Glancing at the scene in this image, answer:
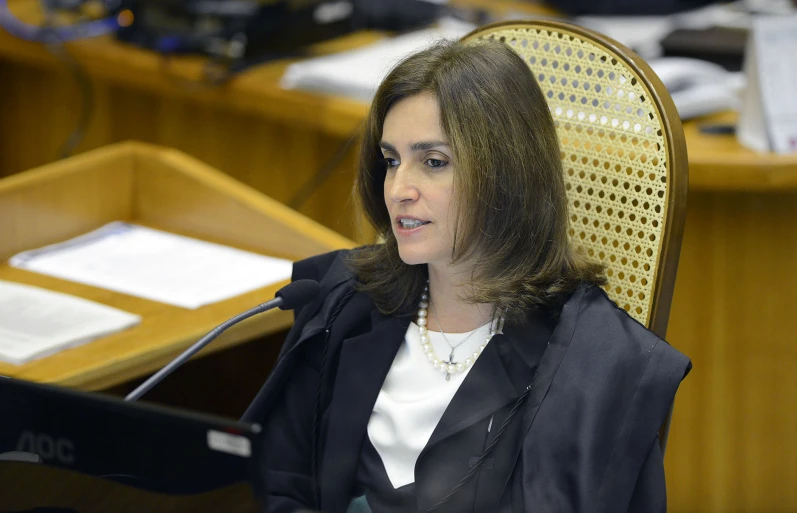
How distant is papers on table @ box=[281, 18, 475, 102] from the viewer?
2633 mm

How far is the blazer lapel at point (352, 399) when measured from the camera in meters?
1.42

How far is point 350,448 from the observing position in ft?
4.68

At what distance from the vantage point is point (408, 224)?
1.38 m

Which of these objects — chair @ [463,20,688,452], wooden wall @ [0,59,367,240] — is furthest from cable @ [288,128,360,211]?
chair @ [463,20,688,452]

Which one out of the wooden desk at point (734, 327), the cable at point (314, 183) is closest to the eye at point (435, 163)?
the wooden desk at point (734, 327)

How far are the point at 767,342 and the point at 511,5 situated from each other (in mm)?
1834

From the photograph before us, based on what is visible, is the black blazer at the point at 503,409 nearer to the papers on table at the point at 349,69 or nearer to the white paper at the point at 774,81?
the white paper at the point at 774,81

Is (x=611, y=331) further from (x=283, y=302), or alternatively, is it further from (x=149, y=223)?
(x=149, y=223)

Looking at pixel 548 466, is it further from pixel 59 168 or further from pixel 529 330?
pixel 59 168

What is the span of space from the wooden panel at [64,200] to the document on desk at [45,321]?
179 mm

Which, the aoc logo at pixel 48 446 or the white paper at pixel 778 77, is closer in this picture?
the aoc logo at pixel 48 446

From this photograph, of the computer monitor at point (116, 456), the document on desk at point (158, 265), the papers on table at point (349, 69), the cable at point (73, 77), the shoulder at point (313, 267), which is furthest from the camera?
the cable at point (73, 77)

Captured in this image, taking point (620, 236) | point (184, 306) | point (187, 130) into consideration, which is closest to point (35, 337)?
point (184, 306)

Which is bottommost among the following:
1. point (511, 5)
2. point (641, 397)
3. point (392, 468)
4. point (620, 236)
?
point (392, 468)
